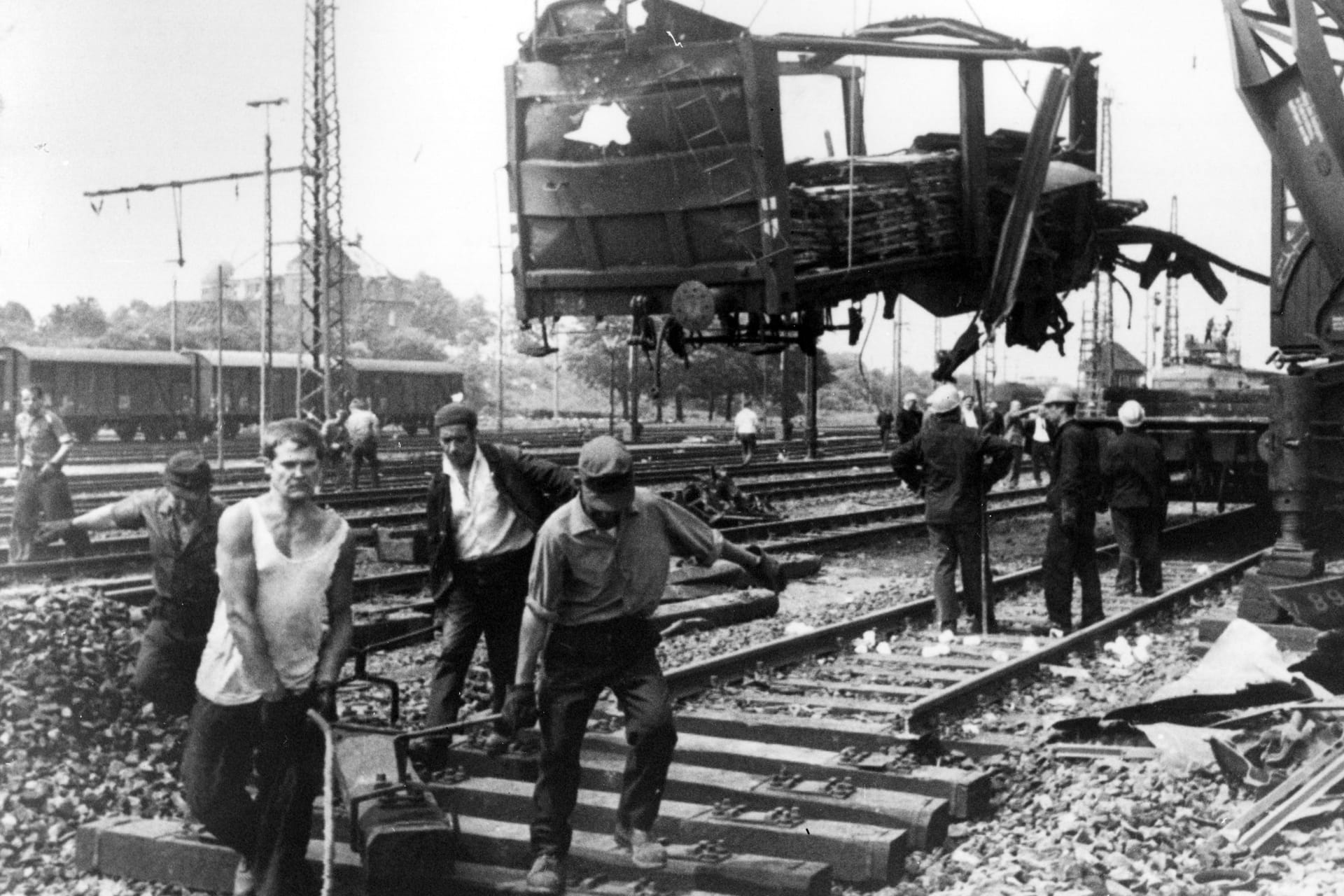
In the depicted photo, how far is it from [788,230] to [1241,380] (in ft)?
43.0

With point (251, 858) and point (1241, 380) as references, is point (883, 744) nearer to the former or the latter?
point (251, 858)

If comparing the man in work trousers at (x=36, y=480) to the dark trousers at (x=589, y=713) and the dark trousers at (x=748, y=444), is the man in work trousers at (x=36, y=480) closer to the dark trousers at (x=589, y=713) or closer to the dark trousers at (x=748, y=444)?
the dark trousers at (x=589, y=713)

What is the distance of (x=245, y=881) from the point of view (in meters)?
5.37

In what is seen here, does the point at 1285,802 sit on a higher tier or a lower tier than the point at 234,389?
lower

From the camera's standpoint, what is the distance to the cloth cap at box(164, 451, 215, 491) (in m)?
6.30

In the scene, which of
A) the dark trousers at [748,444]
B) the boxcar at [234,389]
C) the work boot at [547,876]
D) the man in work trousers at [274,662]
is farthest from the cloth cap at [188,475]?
the boxcar at [234,389]

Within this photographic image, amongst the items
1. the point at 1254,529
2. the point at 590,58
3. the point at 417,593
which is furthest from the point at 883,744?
the point at 1254,529

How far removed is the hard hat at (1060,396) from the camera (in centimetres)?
1116

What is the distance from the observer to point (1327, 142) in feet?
29.9

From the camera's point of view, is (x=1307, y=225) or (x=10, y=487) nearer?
(x=1307, y=225)

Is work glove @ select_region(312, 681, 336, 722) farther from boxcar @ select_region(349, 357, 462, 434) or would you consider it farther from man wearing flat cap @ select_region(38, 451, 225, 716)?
boxcar @ select_region(349, 357, 462, 434)

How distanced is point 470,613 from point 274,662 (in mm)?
2023

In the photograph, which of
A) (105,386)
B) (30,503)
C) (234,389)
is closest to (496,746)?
(30,503)

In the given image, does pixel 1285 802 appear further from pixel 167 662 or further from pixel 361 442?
pixel 361 442
